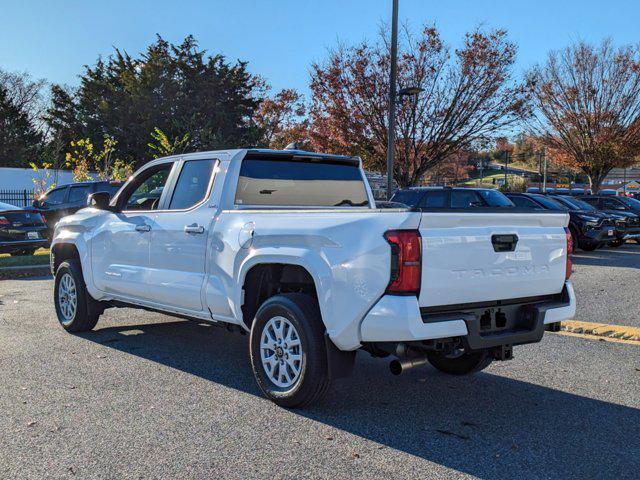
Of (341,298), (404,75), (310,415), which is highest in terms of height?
(404,75)

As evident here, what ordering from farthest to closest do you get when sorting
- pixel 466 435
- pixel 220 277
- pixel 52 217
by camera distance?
pixel 52 217, pixel 220 277, pixel 466 435

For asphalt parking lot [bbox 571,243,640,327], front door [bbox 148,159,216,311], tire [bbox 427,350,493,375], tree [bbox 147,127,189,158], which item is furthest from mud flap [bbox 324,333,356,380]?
tree [bbox 147,127,189,158]

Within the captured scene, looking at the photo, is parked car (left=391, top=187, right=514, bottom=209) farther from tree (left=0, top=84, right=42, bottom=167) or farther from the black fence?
tree (left=0, top=84, right=42, bottom=167)

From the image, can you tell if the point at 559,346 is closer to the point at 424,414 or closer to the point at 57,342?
the point at 424,414

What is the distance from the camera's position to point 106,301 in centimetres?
688

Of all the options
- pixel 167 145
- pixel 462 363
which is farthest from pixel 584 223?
pixel 167 145

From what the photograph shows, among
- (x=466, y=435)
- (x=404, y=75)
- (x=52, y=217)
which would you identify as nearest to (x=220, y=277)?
(x=466, y=435)

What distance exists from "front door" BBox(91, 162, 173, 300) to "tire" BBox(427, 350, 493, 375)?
9.10 ft

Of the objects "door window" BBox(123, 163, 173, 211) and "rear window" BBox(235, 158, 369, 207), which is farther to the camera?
"door window" BBox(123, 163, 173, 211)

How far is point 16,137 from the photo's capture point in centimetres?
5284

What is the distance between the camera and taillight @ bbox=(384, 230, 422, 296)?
3.92m

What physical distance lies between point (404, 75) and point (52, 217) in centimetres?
1305

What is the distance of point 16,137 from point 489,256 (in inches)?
2203

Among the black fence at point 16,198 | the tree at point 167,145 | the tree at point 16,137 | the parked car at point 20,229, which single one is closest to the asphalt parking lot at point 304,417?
the parked car at point 20,229
